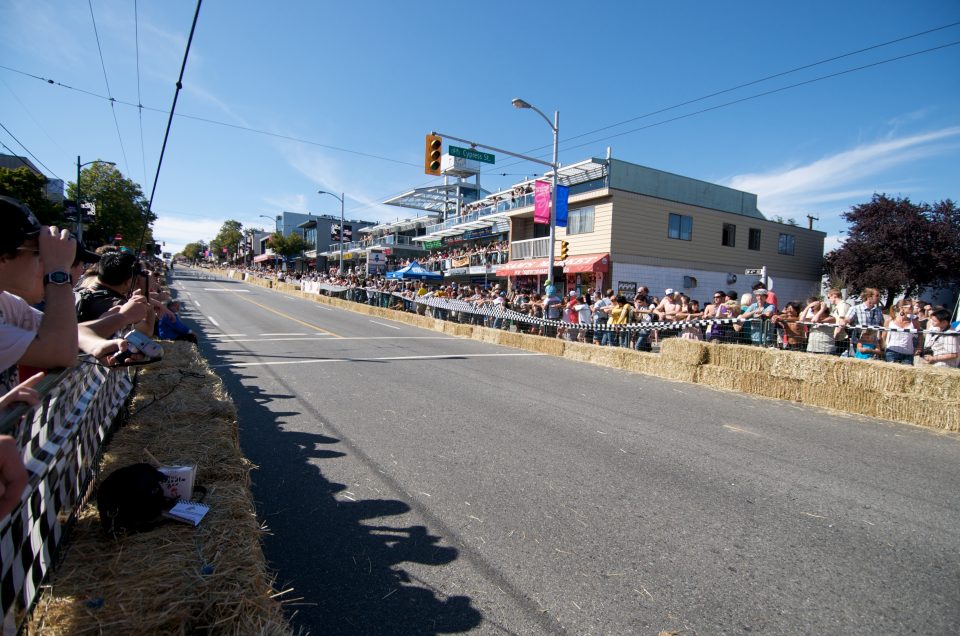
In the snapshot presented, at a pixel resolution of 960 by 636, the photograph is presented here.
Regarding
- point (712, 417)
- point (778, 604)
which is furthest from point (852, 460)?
point (778, 604)

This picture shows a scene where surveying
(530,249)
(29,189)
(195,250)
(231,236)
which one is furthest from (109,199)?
(195,250)

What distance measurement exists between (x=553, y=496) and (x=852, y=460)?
3.39 metres

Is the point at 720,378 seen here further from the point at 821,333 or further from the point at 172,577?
the point at 172,577

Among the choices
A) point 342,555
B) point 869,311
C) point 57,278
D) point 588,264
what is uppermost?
point 588,264

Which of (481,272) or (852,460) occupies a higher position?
(481,272)

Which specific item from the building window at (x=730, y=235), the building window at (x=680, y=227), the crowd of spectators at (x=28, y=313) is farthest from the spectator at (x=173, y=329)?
the building window at (x=730, y=235)

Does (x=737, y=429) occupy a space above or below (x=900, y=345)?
below

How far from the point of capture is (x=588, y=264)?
2336 cm

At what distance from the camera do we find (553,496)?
3.73 metres

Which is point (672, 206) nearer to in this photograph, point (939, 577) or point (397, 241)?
point (939, 577)

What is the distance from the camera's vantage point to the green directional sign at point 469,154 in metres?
16.1

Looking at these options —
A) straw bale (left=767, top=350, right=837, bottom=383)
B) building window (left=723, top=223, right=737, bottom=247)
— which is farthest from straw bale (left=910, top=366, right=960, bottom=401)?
building window (left=723, top=223, right=737, bottom=247)

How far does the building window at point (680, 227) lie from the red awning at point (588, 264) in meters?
4.38

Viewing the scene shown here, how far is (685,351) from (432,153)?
10.5 m
